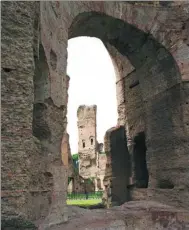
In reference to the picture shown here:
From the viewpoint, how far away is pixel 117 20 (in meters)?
6.27

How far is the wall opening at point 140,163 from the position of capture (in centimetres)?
816

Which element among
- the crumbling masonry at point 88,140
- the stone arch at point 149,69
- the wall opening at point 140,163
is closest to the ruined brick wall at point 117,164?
the wall opening at point 140,163

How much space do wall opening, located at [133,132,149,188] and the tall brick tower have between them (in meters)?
11.7

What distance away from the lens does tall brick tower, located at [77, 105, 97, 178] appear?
20.2 metres

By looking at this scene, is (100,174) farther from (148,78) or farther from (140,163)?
(148,78)

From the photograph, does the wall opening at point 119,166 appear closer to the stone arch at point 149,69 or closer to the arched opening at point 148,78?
the arched opening at point 148,78

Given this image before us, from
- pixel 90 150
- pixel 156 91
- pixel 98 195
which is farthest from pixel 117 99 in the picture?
pixel 90 150

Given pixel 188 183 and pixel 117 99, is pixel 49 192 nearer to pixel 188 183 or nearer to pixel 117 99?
pixel 188 183

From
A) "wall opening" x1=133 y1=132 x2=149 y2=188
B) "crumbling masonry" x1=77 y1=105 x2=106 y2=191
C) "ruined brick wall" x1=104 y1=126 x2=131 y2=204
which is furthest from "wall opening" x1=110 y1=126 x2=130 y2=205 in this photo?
"crumbling masonry" x1=77 y1=105 x2=106 y2=191

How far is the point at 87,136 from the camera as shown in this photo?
20.8 m

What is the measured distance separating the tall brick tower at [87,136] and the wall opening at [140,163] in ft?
38.4

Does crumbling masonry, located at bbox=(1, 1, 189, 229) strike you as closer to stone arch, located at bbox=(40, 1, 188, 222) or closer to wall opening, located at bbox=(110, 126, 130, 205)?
stone arch, located at bbox=(40, 1, 188, 222)

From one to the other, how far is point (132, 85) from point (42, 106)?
4.23 m

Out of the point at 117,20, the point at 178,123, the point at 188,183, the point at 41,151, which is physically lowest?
the point at 188,183
